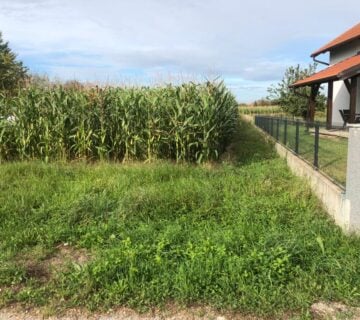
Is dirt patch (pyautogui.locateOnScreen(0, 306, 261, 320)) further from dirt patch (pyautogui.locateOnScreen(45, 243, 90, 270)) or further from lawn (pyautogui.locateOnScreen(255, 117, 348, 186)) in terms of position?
lawn (pyautogui.locateOnScreen(255, 117, 348, 186))

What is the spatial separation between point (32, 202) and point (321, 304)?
449 cm

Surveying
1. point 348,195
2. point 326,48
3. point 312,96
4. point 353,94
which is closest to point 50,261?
point 348,195

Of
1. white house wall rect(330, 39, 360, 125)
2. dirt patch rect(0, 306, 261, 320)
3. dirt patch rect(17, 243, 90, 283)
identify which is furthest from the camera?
white house wall rect(330, 39, 360, 125)

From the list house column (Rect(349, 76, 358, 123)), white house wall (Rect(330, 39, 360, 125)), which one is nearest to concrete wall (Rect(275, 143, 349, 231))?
house column (Rect(349, 76, 358, 123))

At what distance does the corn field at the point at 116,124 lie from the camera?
9250 millimetres

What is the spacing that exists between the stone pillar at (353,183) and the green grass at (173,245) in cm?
22

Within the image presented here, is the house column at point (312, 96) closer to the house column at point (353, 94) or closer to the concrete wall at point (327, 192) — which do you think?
the house column at point (353, 94)

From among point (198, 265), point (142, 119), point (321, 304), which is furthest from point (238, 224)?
point (142, 119)

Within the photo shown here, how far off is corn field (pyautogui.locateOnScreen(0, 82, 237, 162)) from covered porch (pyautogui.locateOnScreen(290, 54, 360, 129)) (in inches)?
282

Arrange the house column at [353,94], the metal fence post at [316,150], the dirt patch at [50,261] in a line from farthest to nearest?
the house column at [353,94], the metal fence post at [316,150], the dirt patch at [50,261]

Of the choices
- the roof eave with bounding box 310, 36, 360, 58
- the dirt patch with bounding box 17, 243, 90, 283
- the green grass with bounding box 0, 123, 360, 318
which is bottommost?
the dirt patch with bounding box 17, 243, 90, 283

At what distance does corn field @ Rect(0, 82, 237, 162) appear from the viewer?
9.25 metres

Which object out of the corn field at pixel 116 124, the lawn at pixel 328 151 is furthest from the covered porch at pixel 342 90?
the corn field at pixel 116 124

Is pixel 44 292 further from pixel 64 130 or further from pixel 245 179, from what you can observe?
pixel 64 130
